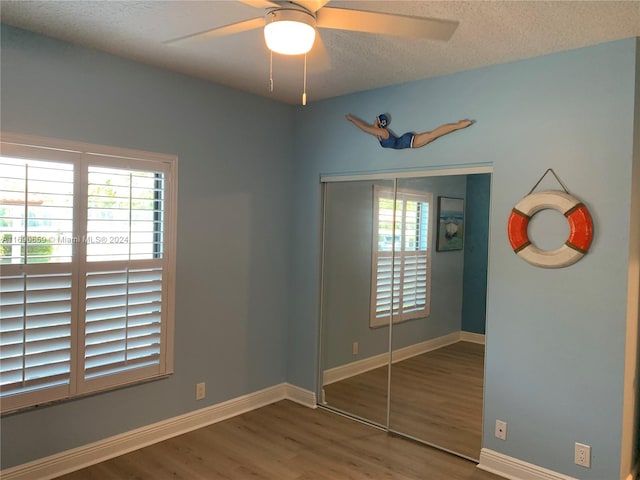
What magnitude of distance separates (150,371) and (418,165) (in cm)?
233

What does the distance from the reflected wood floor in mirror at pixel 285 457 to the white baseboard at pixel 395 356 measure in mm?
388

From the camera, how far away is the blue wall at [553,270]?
2637 mm

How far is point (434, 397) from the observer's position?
11.4 ft

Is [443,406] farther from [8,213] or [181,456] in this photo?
[8,213]

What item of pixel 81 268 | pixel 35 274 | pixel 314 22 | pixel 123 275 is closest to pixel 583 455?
pixel 314 22

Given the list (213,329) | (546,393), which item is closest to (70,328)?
(213,329)

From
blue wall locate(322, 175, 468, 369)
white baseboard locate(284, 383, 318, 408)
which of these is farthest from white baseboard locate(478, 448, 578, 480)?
white baseboard locate(284, 383, 318, 408)

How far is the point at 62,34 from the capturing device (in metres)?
2.74

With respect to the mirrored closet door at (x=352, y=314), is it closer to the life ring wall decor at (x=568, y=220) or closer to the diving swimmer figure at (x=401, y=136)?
the diving swimmer figure at (x=401, y=136)

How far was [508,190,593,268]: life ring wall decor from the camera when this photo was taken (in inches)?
106

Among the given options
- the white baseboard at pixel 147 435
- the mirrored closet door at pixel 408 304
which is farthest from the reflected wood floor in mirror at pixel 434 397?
the white baseboard at pixel 147 435

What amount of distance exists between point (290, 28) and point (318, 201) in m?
2.47

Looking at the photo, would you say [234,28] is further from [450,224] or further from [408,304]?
[408,304]

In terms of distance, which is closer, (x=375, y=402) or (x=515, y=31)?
(x=515, y=31)
